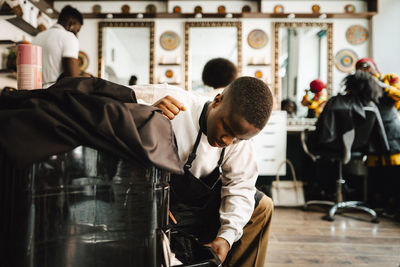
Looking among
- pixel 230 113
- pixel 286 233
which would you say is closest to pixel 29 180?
pixel 230 113

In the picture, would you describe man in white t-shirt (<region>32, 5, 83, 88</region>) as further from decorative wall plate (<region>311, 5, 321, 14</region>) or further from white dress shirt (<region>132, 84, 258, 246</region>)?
decorative wall plate (<region>311, 5, 321, 14</region>)

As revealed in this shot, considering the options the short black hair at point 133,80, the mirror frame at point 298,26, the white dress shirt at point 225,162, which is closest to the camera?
the white dress shirt at point 225,162

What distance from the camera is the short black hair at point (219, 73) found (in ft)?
9.15

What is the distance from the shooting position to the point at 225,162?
4.03 feet

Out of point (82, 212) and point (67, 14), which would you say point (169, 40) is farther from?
point (82, 212)

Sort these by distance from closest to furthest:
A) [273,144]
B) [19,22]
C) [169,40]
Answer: [19,22] → [273,144] → [169,40]

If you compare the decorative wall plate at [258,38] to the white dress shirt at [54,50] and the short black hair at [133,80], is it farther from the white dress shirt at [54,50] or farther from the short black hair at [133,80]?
the white dress shirt at [54,50]

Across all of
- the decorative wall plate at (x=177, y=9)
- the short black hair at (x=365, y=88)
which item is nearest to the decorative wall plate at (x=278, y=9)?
the decorative wall plate at (x=177, y=9)

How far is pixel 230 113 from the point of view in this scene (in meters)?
0.98

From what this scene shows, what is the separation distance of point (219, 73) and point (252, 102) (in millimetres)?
1877

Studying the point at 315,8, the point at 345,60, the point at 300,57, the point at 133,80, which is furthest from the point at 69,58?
the point at 345,60

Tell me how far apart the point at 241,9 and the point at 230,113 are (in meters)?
4.41

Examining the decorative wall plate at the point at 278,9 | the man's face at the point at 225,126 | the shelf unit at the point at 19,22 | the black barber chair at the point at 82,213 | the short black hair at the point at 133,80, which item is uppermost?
the decorative wall plate at the point at 278,9

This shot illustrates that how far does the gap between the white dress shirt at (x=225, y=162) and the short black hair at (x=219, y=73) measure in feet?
5.16
